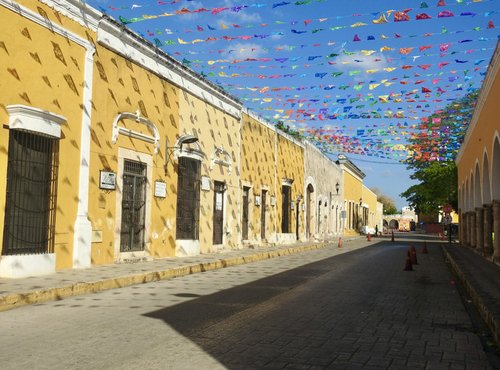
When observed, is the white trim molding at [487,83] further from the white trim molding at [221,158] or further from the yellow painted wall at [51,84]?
the yellow painted wall at [51,84]

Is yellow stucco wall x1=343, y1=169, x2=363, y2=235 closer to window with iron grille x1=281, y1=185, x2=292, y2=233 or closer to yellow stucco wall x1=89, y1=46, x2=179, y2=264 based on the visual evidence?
window with iron grille x1=281, y1=185, x2=292, y2=233

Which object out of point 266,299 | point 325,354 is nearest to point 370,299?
point 266,299

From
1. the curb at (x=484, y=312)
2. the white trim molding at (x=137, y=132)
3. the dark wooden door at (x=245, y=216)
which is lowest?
the curb at (x=484, y=312)

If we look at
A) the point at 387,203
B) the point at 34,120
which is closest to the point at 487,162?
the point at 34,120

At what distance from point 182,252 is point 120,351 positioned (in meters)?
12.3

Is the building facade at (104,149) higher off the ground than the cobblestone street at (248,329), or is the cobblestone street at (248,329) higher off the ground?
the building facade at (104,149)

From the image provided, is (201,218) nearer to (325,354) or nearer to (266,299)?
(266,299)

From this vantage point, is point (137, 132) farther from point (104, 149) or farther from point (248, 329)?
point (248, 329)

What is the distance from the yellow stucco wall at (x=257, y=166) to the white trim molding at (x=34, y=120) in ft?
40.5

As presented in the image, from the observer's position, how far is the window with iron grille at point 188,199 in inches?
683

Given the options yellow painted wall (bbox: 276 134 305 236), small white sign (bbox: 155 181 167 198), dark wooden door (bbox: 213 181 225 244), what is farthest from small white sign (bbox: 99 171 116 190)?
yellow painted wall (bbox: 276 134 305 236)

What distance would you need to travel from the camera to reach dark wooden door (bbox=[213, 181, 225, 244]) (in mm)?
20453

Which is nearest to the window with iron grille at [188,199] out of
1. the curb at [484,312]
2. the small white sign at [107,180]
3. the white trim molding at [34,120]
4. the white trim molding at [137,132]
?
the white trim molding at [137,132]

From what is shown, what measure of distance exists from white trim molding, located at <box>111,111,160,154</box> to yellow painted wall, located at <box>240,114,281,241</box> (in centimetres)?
780
